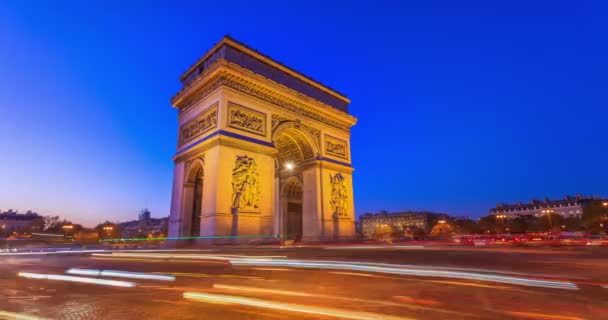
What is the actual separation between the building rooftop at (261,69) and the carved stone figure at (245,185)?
Answer: 6326 mm

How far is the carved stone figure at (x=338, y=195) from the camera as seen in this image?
72.8ft

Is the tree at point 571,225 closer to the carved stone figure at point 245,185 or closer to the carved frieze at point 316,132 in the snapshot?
the carved frieze at point 316,132

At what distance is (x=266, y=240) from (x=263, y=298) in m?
13.8

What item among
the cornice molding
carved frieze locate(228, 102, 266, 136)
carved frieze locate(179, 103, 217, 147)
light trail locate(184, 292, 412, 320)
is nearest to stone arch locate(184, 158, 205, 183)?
carved frieze locate(179, 103, 217, 147)

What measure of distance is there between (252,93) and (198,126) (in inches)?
161

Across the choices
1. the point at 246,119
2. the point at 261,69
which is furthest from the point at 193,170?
the point at 261,69

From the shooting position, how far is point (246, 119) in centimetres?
1855

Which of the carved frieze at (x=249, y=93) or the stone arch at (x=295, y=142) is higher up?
the carved frieze at (x=249, y=93)

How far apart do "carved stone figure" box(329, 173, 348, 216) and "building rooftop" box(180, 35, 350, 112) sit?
6.34m

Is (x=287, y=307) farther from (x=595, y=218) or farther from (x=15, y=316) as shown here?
(x=595, y=218)

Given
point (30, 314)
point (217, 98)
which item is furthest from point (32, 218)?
point (30, 314)

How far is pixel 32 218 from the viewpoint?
276 ft

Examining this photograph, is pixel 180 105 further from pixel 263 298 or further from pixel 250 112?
pixel 263 298

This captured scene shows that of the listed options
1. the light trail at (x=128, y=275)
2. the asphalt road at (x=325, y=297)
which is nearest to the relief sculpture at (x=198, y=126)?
the light trail at (x=128, y=275)
